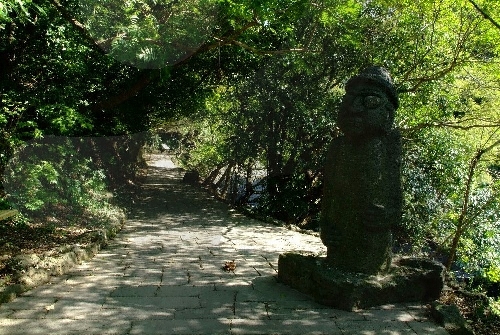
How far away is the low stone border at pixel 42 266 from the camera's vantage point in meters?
4.68

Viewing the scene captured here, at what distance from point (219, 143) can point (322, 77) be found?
4194mm

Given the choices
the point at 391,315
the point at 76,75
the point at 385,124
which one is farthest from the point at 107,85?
the point at 391,315

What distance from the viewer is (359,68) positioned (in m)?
11.4

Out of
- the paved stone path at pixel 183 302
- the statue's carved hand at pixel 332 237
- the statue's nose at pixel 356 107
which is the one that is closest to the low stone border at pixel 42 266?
the paved stone path at pixel 183 302

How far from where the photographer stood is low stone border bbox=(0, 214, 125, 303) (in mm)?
4677

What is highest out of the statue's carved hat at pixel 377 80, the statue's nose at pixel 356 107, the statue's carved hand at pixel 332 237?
the statue's carved hat at pixel 377 80

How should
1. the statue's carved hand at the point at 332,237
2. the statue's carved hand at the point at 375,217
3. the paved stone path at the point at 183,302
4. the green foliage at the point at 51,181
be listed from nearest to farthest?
the paved stone path at the point at 183,302 < the statue's carved hand at the point at 375,217 < the statue's carved hand at the point at 332,237 < the green foliage at the point at 51,181

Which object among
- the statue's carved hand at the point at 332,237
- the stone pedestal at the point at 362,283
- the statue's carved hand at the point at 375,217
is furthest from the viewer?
the statue's carved hand at the point at 332,237

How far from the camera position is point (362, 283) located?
455 centimetres

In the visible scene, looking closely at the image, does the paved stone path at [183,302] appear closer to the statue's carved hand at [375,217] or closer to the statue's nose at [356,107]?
the statue's carved hand at [375,217]

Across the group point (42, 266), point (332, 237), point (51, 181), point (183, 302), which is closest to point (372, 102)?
point (332, 237)

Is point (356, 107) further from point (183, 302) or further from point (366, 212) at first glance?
point (183, 302)

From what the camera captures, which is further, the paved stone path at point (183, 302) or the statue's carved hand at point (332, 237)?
the statue's carved hand at point (332, 237)

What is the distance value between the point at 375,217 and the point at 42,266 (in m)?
Result: 3.97
